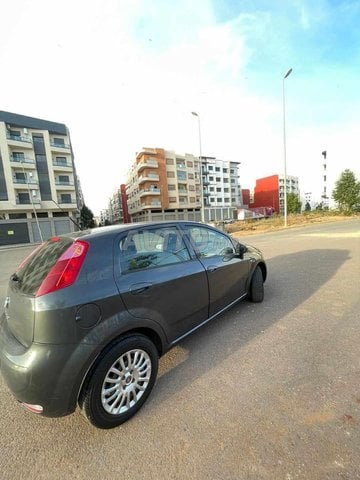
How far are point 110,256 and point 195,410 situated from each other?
1.51 metres

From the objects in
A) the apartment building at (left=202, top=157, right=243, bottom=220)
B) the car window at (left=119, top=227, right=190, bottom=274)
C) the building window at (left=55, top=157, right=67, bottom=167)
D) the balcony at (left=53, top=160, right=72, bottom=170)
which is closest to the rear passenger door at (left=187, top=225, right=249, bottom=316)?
the car window at (left=119, top=227, right=190, bottom=274)

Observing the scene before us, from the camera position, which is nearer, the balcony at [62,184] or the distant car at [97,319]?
the distant car at [97,319]

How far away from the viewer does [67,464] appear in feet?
5.30

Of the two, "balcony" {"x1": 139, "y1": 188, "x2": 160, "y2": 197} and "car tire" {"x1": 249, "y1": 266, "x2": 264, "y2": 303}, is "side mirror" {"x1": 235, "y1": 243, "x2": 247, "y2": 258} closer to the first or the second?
"car tire" {"x1": 249, "y1": 266, "x2": 264, "y2": 303}

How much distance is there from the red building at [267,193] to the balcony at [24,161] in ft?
230

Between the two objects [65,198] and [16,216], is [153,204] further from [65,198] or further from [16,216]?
[16,216]

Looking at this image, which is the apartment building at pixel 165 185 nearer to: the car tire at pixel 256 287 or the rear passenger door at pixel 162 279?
the car tire at pixel 256 287

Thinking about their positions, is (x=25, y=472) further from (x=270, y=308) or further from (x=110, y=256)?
(x=270, y=308)

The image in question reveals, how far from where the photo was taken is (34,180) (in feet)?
116

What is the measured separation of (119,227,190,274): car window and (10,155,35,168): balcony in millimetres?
40657

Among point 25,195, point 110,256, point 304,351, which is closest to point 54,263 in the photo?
point 110,256

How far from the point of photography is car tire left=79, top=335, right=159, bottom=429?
177cm

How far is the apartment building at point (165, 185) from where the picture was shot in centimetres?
5200

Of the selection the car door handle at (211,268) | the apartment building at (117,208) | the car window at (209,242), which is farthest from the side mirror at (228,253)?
the apartment building at (117,208)
